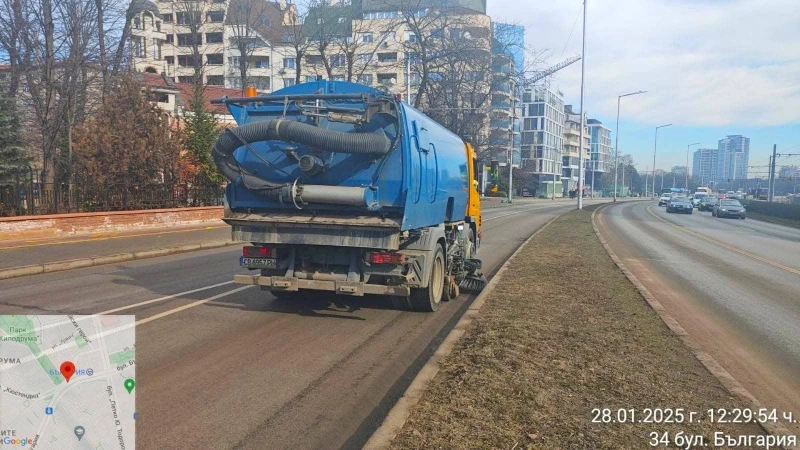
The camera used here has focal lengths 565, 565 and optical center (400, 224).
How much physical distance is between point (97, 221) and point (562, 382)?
17.1m

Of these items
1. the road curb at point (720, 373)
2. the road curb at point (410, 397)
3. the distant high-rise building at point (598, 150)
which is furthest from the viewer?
the distant high-rise building at point (598, 150)

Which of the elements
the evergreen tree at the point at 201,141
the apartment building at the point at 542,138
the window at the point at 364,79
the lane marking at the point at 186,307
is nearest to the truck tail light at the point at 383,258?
the lane marking at the point at 186,307

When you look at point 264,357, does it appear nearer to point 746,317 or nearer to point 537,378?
point 537,378

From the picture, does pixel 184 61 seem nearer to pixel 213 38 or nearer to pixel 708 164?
pixel 213 38

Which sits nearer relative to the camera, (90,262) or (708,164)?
(90,262)

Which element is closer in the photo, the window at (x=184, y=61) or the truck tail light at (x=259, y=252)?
the truck tail light at (x=259, y=252)

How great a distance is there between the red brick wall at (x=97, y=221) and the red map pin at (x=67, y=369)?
16.0m

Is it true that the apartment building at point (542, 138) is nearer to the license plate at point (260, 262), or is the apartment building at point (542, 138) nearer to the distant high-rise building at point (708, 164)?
the distant high-rise building at point (708, 164)

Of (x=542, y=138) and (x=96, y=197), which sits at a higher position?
(x=542, y=138)

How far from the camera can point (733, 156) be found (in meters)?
170

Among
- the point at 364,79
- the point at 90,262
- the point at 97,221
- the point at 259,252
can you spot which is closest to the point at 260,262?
the point at 259,252

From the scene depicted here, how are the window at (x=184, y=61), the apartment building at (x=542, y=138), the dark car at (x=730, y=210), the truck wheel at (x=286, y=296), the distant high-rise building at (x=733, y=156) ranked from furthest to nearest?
the distant high-rise building at (x=733, y=156), the apartment building at (x=542, y=138), the window at (x=184, y=61), the dark car at (x=730, y=210), the truck wheel at (x=286, y=296)

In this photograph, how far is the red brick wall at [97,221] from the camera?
1560 centimetres

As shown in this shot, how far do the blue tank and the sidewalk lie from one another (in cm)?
720
